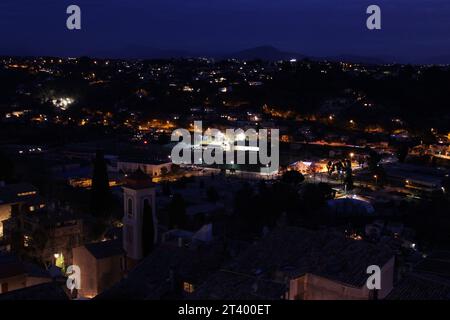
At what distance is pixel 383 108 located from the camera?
49.3 metres

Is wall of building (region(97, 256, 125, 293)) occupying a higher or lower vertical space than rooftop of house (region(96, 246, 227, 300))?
lower

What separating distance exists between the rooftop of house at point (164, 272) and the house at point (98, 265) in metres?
1.31

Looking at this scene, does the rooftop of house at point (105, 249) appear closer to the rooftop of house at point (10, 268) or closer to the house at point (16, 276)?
the house at point (16, 276)

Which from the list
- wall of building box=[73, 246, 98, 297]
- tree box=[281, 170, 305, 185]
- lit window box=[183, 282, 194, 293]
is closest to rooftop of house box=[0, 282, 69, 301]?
lit window box=[183, 282, 194, 293]

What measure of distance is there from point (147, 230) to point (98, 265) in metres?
1.33

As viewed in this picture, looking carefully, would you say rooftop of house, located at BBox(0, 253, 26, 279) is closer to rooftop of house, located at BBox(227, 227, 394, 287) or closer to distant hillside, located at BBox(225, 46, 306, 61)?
rooftop of house, located at BBox(227, 227, 394, 287)

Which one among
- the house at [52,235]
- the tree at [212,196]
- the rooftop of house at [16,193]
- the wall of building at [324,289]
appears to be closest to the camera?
the wall of building at [324,289]

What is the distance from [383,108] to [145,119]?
2155 centimetres

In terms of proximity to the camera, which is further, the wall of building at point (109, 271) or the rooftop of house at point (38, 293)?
the wall of building at point (109, 271)

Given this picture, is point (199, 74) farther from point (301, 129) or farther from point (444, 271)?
point (444, 271)

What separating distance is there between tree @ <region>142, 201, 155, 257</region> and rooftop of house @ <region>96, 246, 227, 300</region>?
3.74ft

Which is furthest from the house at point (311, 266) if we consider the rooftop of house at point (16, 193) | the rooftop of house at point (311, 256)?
the rooftop of house at point (16, 193)

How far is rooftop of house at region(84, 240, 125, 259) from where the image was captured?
12562 millimetres

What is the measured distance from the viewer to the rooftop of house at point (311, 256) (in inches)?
307
